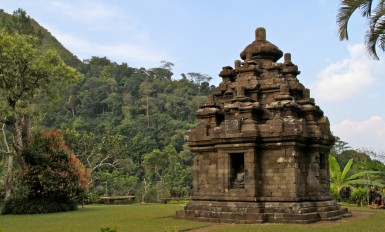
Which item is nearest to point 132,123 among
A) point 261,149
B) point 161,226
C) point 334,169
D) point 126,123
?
point 126,123

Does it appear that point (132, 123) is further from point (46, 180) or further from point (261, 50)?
point (261, 50)

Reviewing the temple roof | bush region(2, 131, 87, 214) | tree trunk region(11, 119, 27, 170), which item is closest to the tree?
tree trunk region(11, 119, 27, 170)


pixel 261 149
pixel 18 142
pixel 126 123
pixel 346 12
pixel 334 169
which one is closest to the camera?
pixel 346 12

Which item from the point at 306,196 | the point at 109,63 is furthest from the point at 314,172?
the point at 109,63

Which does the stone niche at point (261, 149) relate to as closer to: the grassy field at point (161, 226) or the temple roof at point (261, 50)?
the temple roof at point (261, 50)

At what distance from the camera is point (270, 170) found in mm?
13383

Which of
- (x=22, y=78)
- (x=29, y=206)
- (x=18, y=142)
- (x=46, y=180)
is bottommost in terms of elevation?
(x=29, y=206)

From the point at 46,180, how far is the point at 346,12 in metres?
13.0

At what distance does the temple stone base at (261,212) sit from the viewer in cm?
1249

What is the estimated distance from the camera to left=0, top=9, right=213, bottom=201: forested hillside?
106ft

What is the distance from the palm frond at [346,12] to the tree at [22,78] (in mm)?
12201

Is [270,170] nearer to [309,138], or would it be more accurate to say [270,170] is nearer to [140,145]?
[309,138]

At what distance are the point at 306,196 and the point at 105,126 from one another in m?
45.6

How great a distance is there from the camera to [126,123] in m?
57.0
